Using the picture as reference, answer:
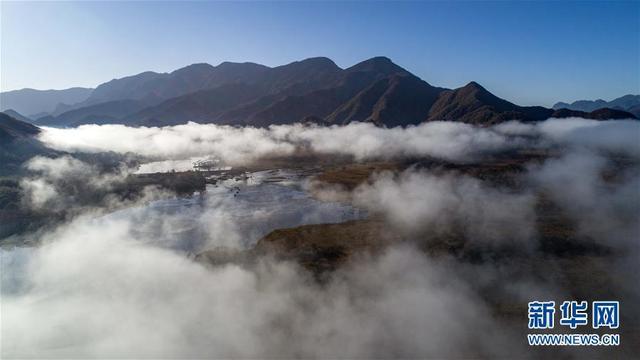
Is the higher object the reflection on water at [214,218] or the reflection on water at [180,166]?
the reflection on water at [180,166]

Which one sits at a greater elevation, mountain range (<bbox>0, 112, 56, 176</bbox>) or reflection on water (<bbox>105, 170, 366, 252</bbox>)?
mountain range (<bbox>0, 112, 56, 176</bbox>)

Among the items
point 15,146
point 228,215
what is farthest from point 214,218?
point 15,146

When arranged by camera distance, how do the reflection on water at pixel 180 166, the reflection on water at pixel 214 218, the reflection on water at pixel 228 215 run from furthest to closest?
1. the reflection on water at pixel 180 166
2. the reflection on water at pixel 228 215
3. the reflection on water at pixel 214 218

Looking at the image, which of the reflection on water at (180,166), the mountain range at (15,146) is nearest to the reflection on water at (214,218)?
the reflection on water at (180,166)

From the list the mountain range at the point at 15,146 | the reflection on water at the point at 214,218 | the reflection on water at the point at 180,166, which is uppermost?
the mountain range at the point at 15,146

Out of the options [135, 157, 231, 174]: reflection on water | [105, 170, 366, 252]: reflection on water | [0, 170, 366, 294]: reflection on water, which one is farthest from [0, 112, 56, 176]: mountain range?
[105, 170, 366, 252]: reflection on water

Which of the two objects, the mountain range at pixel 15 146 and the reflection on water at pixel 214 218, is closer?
the reflection on water at pixel 214 218

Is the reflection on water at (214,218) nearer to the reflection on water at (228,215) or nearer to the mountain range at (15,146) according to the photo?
the reflection on water at (228,215)

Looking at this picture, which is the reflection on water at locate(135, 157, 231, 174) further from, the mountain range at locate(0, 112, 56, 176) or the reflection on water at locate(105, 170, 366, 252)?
the reflection on water at locate(105, 170, 366, 252)

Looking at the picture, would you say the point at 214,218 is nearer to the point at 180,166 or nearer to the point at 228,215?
the point at 228,215

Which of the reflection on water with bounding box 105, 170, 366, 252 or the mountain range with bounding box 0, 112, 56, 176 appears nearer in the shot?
the reflection on water with bounding box 105, 170, 366, 252

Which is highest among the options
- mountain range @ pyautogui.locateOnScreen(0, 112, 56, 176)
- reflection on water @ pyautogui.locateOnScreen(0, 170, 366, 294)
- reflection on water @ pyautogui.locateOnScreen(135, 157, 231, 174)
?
mountain range @ pyautogui.locateOnScreen(0, 112, 56, 176)

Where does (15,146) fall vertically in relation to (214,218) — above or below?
above
